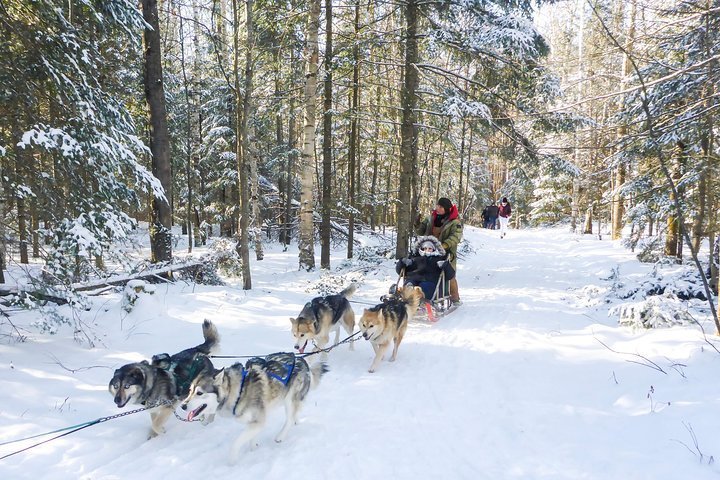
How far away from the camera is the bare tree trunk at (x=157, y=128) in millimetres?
8797

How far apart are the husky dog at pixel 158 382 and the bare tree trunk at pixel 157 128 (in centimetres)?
553

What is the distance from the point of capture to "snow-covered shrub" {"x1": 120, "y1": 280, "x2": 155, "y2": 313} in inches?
268

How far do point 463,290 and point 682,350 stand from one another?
234 inches

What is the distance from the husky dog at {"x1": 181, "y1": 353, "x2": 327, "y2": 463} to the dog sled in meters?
4.10

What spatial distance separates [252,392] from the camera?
367cm

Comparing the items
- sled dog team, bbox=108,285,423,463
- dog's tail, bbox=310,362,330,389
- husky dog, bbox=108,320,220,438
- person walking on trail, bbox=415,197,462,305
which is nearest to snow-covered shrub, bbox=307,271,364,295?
person walking on trail, bbox=415,197,462,305

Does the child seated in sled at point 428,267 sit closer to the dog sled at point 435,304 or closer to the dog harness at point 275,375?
the dog sled at point 435,304

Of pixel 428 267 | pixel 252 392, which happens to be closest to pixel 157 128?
pixel 428 267

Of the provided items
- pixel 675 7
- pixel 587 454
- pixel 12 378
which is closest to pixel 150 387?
pixel 12 378

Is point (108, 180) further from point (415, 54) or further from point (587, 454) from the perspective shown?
point (415, 54)

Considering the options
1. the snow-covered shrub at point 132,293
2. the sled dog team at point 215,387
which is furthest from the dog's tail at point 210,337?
the snow-covered shrub at point 132,293

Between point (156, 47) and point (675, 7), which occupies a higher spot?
A: point (156, 47)

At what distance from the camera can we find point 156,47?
29.2 feet

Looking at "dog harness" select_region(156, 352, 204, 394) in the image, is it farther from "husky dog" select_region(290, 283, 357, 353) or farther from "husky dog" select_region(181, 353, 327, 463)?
"husky dog" select_region(290, 283, 357, 353)
